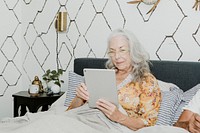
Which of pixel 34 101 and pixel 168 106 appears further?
pixel 34 101

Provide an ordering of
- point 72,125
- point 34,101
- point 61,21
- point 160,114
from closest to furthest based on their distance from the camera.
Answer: point 72,125 → point 160,114 → point 34,101 → point 61,21

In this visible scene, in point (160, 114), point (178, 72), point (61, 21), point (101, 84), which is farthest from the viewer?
point (61, 21)

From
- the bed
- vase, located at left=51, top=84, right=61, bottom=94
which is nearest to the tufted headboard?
Answer: the bed

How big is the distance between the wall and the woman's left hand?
33.3 inches

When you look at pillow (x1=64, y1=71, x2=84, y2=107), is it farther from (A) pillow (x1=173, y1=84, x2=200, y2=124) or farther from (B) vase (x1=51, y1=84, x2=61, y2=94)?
(A) pillow (x1=173, y1=84, x2=200, y2=124)

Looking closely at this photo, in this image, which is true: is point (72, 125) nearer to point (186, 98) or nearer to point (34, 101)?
point (186, 98)

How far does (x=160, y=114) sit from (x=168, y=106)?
0.24ft

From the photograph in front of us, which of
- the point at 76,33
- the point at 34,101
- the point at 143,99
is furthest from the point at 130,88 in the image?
the point at 76,33

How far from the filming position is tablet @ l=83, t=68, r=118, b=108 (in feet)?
6.77

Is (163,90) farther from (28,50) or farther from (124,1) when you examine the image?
(28,50)

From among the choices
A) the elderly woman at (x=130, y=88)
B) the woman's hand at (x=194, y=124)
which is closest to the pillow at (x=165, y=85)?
the elderly woman at (x=130, y=88)

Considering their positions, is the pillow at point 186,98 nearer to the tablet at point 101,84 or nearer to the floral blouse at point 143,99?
the floral blouse at point 143,99

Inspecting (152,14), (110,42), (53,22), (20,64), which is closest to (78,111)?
(110,42)

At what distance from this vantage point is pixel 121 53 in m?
2.46
